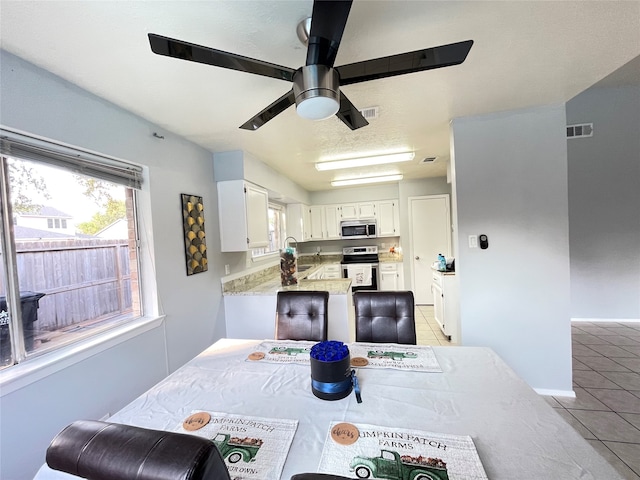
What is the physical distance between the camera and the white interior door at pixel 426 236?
479 cm

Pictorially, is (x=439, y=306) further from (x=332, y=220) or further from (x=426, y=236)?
(x=332, y=220)

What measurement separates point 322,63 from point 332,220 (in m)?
4.29

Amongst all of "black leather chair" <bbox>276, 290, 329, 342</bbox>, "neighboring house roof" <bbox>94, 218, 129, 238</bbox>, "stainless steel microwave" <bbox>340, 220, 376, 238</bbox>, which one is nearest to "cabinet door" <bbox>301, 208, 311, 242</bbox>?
"stainless steel microwave" <bbox>340, 220, 376, 238</bbox>

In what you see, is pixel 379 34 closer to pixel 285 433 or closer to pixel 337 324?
pixel 285 433

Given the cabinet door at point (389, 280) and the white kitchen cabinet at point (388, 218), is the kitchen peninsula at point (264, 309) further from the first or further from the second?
the white kitchen cabinet at point (388, 218)

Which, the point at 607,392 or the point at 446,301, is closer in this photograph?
the point at 607,392

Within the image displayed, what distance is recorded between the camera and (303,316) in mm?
1903

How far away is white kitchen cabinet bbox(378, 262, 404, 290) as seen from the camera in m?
4.94

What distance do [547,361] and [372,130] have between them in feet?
8.23

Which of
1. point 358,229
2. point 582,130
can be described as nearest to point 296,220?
point 358,229

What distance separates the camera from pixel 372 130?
243 cm

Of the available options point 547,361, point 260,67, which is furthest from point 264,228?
point 547,361

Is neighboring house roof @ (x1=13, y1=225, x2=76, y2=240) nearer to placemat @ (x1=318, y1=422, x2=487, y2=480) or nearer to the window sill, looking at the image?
the window sill

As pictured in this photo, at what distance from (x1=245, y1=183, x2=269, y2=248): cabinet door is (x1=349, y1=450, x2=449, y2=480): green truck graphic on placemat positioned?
7.58 ft
